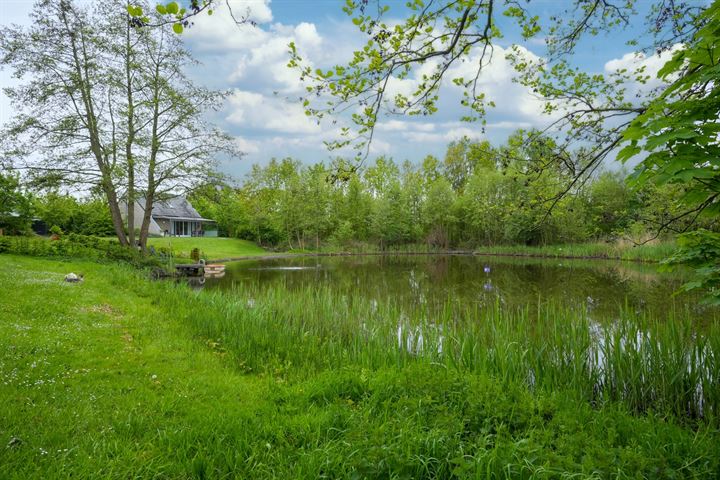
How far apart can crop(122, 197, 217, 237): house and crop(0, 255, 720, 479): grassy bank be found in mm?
38517

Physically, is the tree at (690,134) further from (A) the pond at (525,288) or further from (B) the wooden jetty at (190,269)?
(B) the wooden jetty at (190,269)

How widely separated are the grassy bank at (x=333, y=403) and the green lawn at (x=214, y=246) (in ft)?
81.0

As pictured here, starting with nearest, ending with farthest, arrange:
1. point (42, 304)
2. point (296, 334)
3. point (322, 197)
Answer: point (296, 334)
point (42, 304)
point (322, 197)

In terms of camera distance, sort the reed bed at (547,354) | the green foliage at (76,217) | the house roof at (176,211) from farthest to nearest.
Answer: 1. the house roof at (176,211)
2. the green foliage at (76,217)
3. the reed bed at (547,354)

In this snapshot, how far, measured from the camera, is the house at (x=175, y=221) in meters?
42.0

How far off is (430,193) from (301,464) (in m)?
38.5

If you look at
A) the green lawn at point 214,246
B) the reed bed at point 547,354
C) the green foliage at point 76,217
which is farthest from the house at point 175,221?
the reed bed at point 547,354

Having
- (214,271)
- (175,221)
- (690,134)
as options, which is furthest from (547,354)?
(175,221)

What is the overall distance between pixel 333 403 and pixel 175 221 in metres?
46.0

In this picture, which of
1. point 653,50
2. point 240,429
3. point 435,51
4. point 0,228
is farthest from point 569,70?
point 0,228

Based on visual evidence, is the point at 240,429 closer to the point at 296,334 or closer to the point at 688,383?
the point at 296,334

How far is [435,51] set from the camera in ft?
12.3

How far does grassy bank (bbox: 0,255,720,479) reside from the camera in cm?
261

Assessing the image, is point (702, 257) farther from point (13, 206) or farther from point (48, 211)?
point (48, 211)
